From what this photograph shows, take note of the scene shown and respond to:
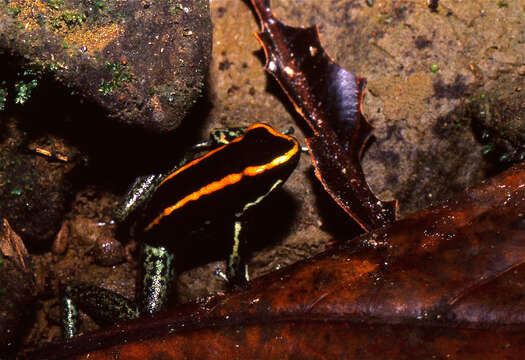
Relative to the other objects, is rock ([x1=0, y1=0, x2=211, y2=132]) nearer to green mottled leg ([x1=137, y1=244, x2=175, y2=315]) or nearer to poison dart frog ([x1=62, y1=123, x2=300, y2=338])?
poison dart frog ([x1=62, y1=123, x2=300, y2=338])

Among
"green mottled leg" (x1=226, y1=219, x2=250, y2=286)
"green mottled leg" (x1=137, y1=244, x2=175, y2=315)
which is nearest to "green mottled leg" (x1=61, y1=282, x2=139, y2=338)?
"green mottled leg" (x1=137, y1=244, x2=175, y2=315)

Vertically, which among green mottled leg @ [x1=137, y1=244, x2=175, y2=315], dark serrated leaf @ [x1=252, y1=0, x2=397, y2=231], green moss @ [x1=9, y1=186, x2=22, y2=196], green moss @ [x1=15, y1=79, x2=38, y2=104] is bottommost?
green mottled leg @ [x1=137, y1=244, x2=175, y2=315]

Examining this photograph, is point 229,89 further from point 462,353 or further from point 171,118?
point 462,353

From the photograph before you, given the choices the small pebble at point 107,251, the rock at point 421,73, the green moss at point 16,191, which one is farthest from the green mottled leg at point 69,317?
the rock at point 421,73

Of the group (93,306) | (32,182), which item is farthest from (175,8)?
(93,306)

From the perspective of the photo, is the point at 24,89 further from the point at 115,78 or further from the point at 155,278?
the point at 155,278

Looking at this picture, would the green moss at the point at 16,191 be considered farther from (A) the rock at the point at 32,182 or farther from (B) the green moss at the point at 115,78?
(B) the green moss at the point at 115,78
